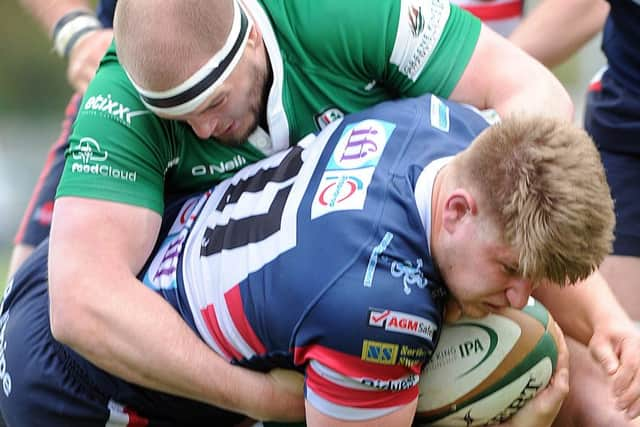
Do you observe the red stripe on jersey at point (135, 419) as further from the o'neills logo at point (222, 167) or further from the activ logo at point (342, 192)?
the activ logo at point (342, 192)

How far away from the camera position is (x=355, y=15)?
252cm

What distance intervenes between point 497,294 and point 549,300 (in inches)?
20.1

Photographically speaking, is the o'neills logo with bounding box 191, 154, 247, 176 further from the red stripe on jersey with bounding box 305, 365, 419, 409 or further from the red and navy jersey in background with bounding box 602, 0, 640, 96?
the red and navy jersey in background with bounding box 602, 0, 640, 96

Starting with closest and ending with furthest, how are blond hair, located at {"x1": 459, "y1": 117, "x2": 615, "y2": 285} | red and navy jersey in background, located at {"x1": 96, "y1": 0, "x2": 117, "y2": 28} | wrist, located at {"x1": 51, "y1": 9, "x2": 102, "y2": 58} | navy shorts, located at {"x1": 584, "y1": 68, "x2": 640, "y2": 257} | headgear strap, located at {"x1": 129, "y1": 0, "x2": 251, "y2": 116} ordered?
blond hair, located at {"x1": 459, "y1": 117, "x2": 615, "y2": 285}
headgear strap, located at {"x1": 129, "y1": 0, "x2": 251, "y2": 116}
wrist, located at {"x1": 51, "y1": 9, "x2": 102, "y2": 58}
navy shorts, located at {"x1": 584, "y1": 68, "x2": 640, "y2": 257}
red and navy jersey in background, located at {"x1": 96, "y1": 0, "x2": 117, "y2": 28}

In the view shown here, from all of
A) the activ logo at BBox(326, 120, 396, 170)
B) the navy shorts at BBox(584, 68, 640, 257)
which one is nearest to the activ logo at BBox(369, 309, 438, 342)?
the activ logo at BBox(326, 120, 396, 170)

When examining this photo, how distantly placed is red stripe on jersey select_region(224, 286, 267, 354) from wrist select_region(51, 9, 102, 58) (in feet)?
4.58

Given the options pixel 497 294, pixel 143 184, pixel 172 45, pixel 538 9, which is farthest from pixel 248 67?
pixel 538 9

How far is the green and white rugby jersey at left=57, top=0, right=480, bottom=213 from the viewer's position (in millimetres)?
2492

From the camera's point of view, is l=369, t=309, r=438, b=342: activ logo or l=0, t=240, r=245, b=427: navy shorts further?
l=0, t=240, r=245, b=427: navy shorts

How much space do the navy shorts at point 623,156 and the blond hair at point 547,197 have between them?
1539mm

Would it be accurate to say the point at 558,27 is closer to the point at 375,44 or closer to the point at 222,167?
the point at 375,44

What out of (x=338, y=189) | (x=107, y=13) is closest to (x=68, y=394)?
(x=338, y=189)

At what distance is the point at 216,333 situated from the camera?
236 cm

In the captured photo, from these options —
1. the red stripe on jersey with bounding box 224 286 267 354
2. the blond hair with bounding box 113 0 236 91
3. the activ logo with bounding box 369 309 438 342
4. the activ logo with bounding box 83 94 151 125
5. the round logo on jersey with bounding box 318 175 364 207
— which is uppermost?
the blond hair with bounding box 113 0 236 91
